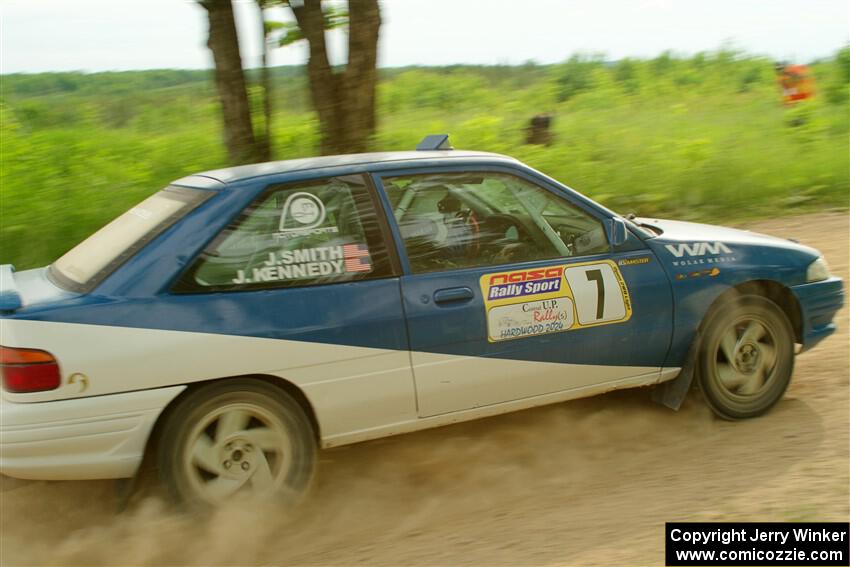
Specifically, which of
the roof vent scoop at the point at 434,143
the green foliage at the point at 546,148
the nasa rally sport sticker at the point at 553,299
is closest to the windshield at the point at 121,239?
the roof vent scoop at the point at 434,143

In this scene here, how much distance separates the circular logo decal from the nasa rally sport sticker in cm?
85

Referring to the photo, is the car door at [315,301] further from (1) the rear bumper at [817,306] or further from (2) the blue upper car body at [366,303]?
(1) the rear bumper at [817,306]

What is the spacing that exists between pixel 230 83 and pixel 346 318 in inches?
203

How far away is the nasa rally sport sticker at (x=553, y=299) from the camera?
415cm

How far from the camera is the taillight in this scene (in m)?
3.44

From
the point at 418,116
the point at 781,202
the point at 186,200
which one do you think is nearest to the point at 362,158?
the point at 186,200

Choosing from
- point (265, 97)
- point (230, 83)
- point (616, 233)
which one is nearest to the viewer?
point (616, 233)

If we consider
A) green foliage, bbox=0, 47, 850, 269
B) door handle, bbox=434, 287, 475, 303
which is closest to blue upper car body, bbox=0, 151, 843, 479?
door handle, bbox=434, 287, 475, 303

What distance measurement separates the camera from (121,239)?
156 inches

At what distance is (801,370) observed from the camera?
558cm

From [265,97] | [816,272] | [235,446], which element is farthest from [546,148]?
[235,446]

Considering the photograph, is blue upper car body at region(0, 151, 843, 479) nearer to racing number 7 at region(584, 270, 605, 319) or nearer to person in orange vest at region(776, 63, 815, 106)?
racing number 7 at region(584, 270, 605, 319)

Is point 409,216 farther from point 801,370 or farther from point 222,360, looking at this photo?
point 801,370

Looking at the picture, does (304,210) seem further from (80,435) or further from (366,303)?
(80,435)
